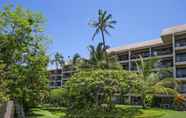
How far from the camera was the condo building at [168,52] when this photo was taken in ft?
137

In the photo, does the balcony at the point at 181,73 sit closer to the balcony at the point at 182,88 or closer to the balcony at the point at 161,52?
the balcony at the point at 182,88

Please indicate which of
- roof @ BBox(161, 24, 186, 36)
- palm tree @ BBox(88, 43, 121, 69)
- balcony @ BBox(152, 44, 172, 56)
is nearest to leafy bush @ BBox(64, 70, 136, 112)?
palm tree @ BBox(88, 43, 121, 69)

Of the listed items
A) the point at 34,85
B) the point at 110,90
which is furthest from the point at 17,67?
the point at 110,90

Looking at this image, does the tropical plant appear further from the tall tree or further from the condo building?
the tall tree

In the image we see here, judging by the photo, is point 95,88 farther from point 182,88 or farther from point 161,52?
point 161,52

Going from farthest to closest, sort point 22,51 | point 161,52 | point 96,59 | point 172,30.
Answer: point 161,52
point 172,30
point 96,59
point 22,51

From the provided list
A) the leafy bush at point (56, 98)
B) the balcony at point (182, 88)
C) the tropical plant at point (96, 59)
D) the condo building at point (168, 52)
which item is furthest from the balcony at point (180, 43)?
the leafy bush at point (56, 98)

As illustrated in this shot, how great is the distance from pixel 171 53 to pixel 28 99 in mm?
30117

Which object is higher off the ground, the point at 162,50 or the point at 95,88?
the point at 162,50

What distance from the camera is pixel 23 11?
21.1 meters

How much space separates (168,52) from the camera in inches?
1859

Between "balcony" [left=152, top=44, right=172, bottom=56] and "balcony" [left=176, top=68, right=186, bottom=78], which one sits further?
"balcony" [left=152, top=44, right=172, bottom=56]

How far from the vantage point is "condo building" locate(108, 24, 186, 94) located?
4178cm

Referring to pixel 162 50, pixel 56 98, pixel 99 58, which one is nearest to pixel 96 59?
pixel 99 58
